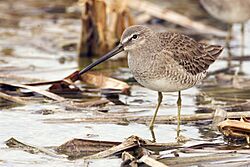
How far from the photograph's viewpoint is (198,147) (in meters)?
5.96

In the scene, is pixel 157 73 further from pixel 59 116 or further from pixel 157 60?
pixel 59 116

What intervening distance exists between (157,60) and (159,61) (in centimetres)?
2

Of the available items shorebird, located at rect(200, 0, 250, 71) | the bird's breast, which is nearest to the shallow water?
the bird's breast

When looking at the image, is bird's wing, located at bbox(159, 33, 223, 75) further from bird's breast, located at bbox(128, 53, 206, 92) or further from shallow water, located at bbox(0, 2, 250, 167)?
shallow water, located at bbox(0, 2, 250, 167)

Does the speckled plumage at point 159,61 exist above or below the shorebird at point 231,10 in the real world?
below

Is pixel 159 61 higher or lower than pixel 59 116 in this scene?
higher

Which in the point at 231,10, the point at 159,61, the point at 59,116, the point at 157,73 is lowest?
the point at 59,116

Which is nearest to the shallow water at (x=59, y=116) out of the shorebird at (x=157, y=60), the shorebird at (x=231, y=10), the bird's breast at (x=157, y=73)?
the shorebird at (x=157, y=60)

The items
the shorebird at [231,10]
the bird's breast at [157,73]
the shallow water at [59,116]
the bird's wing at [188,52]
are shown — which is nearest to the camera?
the shallow water at [59,116]

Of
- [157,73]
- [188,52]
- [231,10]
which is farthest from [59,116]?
[231,10]

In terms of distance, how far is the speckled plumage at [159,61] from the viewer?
661cm

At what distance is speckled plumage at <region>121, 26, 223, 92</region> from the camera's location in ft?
21.7

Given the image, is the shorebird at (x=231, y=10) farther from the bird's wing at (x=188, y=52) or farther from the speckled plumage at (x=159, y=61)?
the speckled plumage at (x=159, y=61)

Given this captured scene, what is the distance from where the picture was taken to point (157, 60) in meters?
6.66
